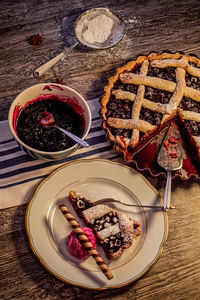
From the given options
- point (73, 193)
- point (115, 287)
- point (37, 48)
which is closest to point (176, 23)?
point (37, 48)

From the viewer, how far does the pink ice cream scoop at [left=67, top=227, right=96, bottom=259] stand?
1.28m

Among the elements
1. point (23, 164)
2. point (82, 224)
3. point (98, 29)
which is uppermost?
point (98, 29)

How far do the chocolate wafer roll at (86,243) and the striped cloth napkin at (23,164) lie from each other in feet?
0.74

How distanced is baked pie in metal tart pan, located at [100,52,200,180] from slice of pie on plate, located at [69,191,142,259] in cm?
29

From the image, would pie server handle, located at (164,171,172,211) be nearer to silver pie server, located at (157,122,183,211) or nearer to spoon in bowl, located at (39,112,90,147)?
silver pie server, located at (157,122,183,211)

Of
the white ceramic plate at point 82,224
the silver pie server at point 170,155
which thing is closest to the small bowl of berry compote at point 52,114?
the white ceramic plate at point 82,224

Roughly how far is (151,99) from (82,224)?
776 mm

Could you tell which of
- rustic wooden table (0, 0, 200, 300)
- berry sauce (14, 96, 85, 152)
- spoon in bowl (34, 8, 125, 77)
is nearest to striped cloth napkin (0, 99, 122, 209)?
rustic wooden table (0, 0, 200, 300)

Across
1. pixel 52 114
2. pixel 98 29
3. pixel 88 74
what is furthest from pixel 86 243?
pixel 98 29

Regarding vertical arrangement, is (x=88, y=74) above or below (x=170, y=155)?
above

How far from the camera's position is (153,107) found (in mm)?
1693

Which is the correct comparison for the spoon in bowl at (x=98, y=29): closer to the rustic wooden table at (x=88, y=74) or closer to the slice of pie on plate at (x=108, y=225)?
the rustic wooden table at (x=88, y=74)

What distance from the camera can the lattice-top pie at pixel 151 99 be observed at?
162 cm

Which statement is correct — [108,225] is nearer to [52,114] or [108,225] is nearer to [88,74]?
[52,114]
